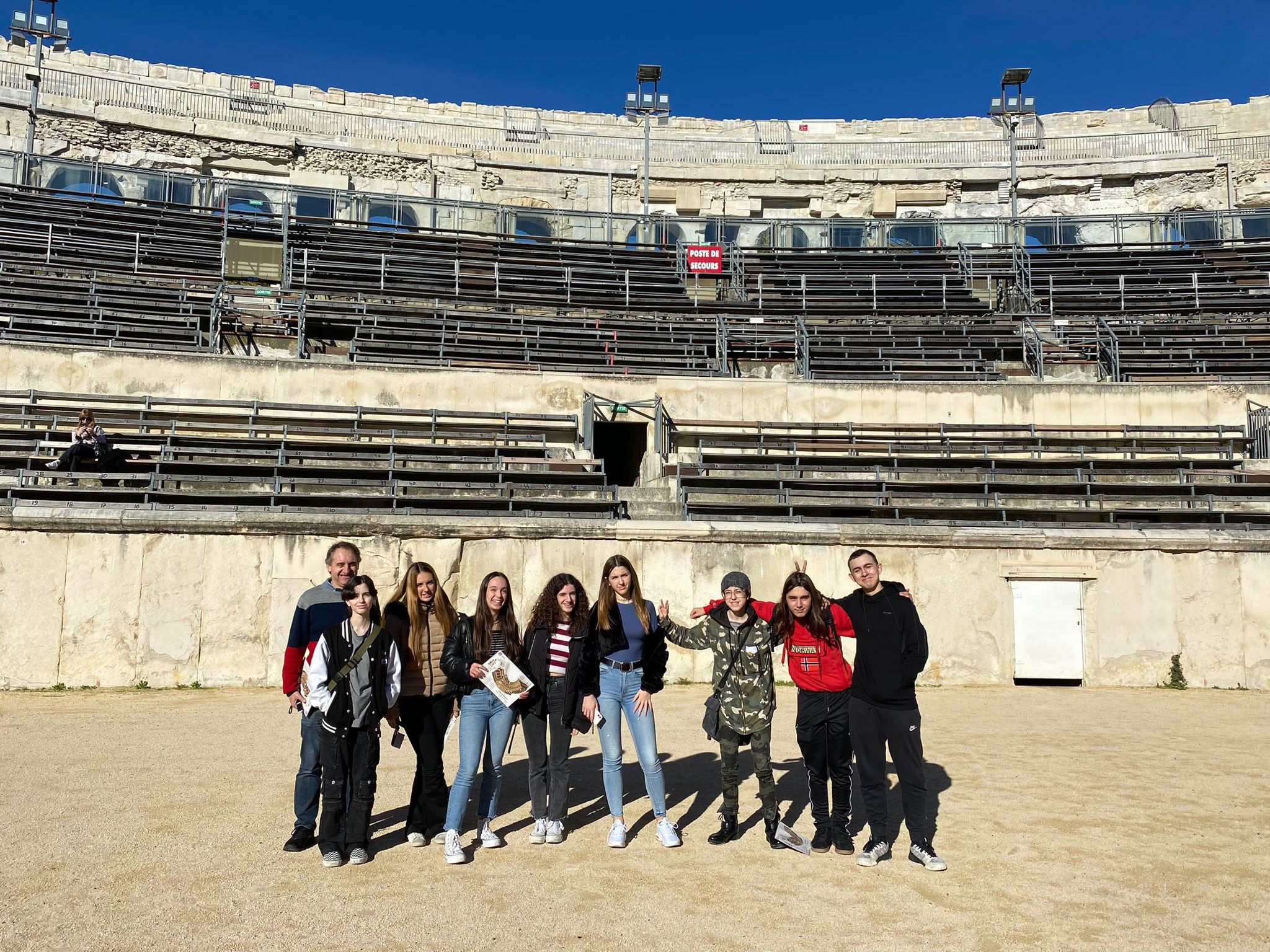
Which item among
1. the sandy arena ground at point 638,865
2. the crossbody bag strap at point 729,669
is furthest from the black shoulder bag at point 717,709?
the sandy arena ground at point 638,865

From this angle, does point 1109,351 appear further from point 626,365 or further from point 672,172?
point 672,172

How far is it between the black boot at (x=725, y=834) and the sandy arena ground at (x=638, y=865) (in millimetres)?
68

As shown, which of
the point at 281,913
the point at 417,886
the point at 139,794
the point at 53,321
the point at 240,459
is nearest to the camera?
the point at 281,913

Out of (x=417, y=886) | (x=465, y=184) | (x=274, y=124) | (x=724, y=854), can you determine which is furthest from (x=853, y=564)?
(x=274, y=124)

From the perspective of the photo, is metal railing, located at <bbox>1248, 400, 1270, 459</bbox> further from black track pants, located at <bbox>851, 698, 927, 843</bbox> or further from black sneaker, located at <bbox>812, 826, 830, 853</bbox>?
black sneaker, located at <bbox>812, 826, 830, 853</bbox>

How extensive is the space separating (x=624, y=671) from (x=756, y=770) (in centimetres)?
103

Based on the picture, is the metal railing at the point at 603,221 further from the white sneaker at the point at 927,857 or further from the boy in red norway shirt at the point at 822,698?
the white sneaker at the point at 927,857

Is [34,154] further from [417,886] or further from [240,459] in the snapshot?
[417,886]

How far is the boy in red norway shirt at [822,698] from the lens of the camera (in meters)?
5.75

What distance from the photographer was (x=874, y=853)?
539 cm

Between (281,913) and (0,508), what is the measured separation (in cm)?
863

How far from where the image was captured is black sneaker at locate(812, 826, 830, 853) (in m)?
5.67

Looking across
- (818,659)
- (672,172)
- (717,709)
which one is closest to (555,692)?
(717,709)

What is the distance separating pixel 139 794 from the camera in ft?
21.2
